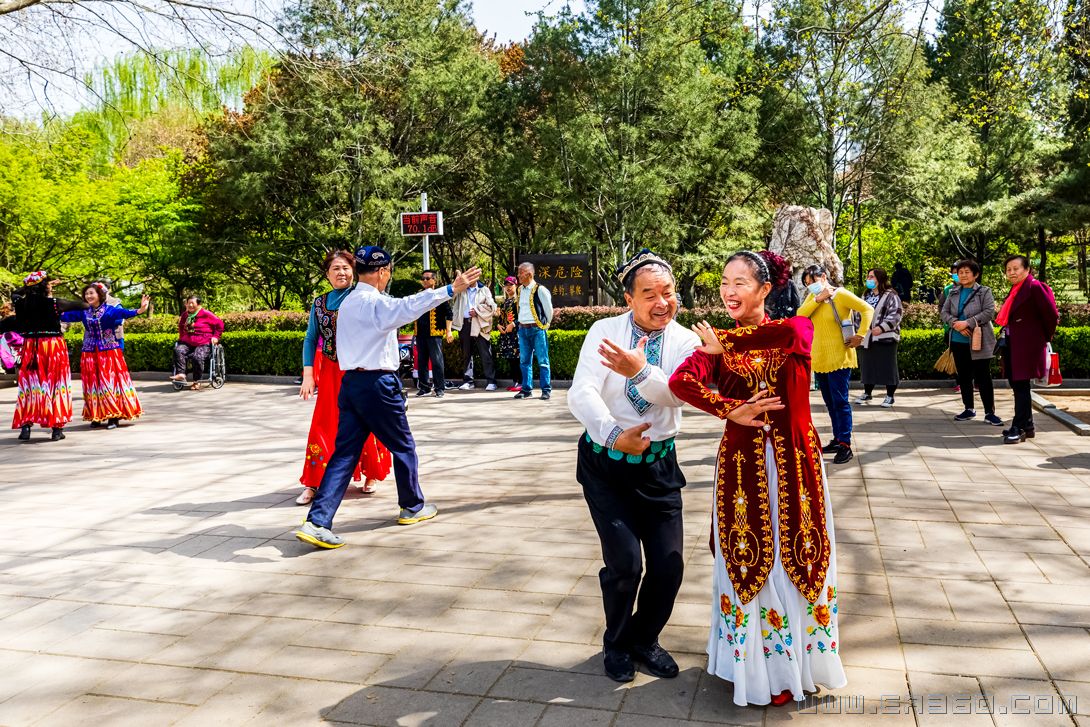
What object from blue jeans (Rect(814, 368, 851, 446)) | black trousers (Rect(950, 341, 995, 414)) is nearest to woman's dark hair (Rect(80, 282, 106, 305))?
blue jeans (Rect(814, 368, 851, 446))

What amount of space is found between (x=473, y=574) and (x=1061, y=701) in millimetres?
2857

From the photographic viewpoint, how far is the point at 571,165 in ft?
79.8

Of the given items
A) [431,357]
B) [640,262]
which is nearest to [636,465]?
[640,262]

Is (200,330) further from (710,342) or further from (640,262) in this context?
(710,342)

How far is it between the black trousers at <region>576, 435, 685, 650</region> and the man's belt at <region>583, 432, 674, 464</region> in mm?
14

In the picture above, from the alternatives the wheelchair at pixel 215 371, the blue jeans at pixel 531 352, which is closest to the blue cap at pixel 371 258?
the blue jeans at pixel 531 352

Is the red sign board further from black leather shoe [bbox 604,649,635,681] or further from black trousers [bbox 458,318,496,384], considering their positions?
black leather shoe [bbox 604,649,635,681]

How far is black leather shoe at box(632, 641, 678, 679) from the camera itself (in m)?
3.44

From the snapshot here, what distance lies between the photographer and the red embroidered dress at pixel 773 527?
312cm

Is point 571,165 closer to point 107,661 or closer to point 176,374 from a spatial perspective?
point 176,374

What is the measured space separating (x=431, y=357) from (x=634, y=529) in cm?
1057

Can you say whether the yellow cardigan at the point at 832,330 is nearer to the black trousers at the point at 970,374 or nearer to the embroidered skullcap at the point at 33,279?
the black trousers at the point at 970,374

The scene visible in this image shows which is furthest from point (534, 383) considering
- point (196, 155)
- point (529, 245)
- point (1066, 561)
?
point (196, 155)

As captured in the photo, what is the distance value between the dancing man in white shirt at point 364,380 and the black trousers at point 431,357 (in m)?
7.98
